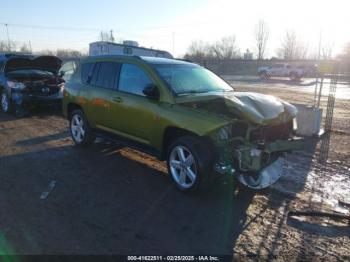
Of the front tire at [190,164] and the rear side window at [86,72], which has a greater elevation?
the rear side window at [86,72]

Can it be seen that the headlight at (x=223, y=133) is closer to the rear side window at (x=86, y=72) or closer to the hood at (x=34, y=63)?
the rear side window at (x=86, y=72)

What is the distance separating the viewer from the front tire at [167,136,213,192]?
488cm

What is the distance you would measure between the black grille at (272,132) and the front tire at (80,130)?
3.59m

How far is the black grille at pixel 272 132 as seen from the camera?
5.06m

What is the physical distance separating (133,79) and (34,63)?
25.5 feet

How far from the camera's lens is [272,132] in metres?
5.41

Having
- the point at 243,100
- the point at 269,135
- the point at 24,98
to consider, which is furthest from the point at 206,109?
the point at 24,98

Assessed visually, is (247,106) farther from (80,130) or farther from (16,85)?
(16,85)

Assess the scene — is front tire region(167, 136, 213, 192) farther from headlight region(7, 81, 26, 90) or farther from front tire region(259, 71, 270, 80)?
front tire region(259, 71, 270, 80)

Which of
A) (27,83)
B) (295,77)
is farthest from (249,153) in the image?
(295,77)

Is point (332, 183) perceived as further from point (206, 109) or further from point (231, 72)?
point (231, 72)

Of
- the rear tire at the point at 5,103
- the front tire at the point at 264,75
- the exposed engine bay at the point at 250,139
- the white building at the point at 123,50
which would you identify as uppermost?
the white building at the point at 123,50

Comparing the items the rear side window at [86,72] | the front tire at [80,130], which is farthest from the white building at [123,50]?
the front tire at [80,130]

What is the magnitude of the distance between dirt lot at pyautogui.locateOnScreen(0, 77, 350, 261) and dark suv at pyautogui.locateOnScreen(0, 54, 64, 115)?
4.66 m
